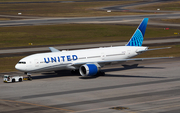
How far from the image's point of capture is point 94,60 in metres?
55.7

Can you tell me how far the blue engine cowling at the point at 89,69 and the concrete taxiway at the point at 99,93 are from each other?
109cm

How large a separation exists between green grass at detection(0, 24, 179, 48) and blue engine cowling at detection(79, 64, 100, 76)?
42.4m

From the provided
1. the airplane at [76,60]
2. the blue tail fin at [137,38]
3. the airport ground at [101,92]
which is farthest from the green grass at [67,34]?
the airplane at [76,60]

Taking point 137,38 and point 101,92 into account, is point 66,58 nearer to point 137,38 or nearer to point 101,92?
point 101,92

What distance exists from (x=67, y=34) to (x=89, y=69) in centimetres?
5893

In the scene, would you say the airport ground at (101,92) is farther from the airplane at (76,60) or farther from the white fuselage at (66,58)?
the white fuselage at (66,58)

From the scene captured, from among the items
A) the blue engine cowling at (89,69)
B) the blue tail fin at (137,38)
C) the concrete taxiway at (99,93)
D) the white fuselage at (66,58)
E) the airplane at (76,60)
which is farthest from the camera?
the blue tail fin at (137,38)

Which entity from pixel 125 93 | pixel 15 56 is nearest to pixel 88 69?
pixel 125 93

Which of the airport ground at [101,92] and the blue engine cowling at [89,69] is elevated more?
the blue engine cowling at [89,69]

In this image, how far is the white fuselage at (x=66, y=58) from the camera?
166ft

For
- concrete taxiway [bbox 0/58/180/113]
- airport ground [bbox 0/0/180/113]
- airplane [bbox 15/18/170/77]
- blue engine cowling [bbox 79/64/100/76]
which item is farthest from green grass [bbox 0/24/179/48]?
blue engine cowling [bbox 79/64/100/76]

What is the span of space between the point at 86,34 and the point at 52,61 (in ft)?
190

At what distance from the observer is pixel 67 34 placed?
109 m

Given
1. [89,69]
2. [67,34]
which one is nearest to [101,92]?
[89,69]
